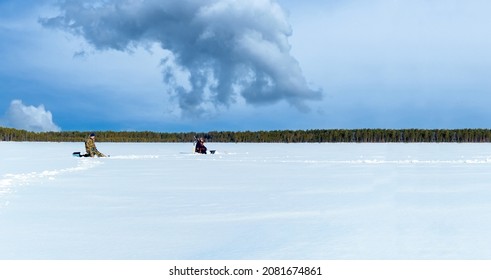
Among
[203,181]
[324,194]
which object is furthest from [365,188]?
[203,181]

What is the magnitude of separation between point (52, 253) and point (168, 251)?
1.09 m

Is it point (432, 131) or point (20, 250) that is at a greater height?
point (432, 131)

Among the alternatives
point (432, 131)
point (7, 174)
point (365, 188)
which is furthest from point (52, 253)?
point (432, 131)

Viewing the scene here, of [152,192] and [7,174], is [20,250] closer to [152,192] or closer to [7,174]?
[152,192]

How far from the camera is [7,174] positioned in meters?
14.1

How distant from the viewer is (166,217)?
24.2 ft

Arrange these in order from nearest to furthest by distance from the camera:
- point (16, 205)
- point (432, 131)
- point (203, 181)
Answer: point (16, 205) < point (203, 181) < point (432, 131)

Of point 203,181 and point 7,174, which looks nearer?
point 203,181
